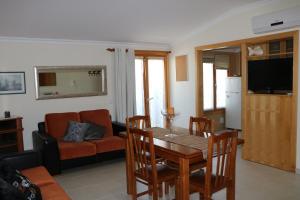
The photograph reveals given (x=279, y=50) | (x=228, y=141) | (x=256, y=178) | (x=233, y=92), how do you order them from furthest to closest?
(x=233, y=92) → (x=279, y=50) → (x=256, y=178) → (x=228, y=141)

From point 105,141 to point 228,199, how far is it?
7.65 ft

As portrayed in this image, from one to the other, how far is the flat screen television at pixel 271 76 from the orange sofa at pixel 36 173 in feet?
11.2

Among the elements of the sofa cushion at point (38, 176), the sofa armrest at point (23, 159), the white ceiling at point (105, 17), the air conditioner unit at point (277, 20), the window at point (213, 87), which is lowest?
the sofa cushion at point (38, 176)

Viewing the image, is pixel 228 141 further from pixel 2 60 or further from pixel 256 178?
pixel 2 60

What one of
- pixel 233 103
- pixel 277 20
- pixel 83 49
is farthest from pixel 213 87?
pixel 83 49

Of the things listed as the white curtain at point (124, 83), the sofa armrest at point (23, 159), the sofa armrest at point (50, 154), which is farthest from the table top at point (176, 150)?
the white curtain at point (124, 83)

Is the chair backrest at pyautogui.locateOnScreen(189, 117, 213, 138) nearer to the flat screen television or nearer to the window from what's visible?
the flat screen television

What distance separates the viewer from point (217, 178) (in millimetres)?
2514

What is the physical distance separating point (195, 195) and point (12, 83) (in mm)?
3512

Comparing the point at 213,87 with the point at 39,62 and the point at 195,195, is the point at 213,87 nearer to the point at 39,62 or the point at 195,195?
the point at 195,195

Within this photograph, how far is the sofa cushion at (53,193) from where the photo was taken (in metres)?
2.36

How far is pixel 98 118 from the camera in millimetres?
5023

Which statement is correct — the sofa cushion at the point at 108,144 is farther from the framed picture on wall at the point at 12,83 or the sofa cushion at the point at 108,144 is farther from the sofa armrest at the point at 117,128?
the framed picture on wall at the point at 12,83

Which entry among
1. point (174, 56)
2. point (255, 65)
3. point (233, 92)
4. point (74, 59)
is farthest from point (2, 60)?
point (233, 92)
